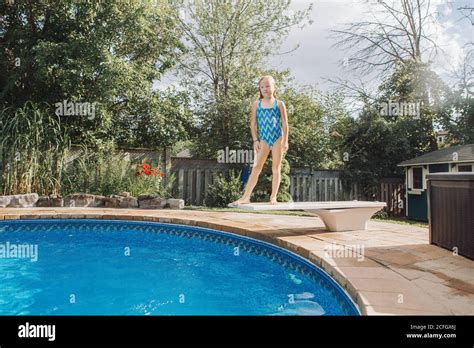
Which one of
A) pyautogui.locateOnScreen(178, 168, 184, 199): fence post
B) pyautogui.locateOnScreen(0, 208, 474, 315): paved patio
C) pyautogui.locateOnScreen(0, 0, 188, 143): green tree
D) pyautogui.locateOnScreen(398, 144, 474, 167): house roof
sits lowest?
pyautogui.locateOnScreen(0, 208, 474, 315): paved patio

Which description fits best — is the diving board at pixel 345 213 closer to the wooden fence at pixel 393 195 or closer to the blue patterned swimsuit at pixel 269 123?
the blue patterned swimsuit at pixel 269 123

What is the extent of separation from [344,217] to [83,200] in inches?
219

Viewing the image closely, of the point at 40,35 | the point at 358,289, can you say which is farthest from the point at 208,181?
the point at 358,289

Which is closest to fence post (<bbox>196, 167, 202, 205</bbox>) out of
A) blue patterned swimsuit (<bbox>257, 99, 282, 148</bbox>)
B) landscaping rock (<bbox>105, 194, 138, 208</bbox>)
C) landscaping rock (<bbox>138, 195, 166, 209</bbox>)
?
landscaping rock (<bbox>138, 195, 166, 209</bbox>)

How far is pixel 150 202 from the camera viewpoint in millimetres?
7734

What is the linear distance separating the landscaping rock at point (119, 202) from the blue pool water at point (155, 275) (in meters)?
1.78

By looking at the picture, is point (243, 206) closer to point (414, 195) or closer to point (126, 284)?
point (126, 284)

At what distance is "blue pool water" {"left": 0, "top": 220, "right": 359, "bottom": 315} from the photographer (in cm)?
278

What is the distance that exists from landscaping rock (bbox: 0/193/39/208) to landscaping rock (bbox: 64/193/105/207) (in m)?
0.67

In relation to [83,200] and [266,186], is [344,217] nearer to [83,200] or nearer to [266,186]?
[266,186]

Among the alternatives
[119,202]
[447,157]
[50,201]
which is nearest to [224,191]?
[119,202]

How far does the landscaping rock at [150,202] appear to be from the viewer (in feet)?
25.3

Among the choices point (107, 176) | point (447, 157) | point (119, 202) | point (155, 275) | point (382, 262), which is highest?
point (447, 157)

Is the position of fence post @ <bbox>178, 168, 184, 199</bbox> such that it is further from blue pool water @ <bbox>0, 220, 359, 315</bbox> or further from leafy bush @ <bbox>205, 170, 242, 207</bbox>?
blue pool water @ <bbox>0, 220, 359, 315</bbox>
